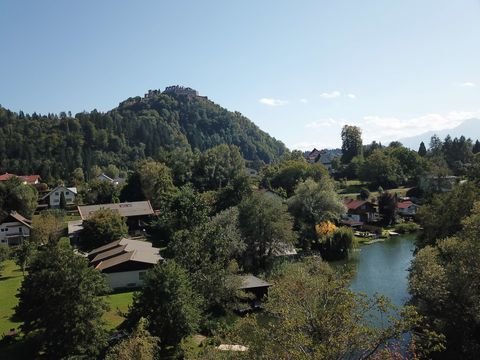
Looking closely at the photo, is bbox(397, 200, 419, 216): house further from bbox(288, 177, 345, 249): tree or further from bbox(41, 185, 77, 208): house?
bbox(41, 185, 77, 208): house

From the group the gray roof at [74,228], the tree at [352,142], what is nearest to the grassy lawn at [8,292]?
the gray roof at [74,228]

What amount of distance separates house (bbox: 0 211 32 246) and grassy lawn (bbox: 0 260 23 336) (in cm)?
859

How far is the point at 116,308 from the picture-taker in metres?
26.9

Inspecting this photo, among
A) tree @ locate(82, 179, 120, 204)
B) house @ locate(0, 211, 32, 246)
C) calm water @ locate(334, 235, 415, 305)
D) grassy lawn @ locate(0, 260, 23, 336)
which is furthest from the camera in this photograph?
tree @ locate(82, 179, 120, 204)

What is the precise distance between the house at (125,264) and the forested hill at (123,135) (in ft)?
195

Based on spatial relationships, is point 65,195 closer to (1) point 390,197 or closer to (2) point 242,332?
(1) point 390,197

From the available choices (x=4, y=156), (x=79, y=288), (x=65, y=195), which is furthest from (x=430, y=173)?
(x=4, y=156)

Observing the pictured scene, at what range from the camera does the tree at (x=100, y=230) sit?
4222 cm

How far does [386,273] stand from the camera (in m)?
36.3

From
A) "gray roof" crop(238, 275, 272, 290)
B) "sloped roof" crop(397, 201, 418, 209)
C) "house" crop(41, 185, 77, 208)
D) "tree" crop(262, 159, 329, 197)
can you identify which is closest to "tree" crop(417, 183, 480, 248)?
"gray roof" crop(238, 275, 272, 290)

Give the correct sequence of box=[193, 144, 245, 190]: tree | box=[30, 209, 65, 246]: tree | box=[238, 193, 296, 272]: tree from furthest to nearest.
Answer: box=[193, 144, 245, 190]: tree, box=[30, 209, 65, 246]: tree, box=[238, 193, 296, 272]: tree

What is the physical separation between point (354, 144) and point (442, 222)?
6984 centimetres

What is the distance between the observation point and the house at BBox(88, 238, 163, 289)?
3192 cm

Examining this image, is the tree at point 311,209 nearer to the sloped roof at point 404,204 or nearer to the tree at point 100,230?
the tree at point 100,230
